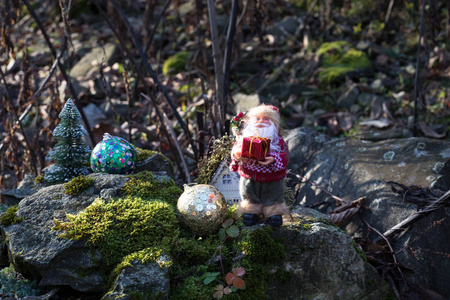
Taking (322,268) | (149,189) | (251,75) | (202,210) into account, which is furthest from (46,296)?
(251,75)

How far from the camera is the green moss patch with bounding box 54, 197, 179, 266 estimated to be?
2518mm

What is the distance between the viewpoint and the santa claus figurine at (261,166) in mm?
2627

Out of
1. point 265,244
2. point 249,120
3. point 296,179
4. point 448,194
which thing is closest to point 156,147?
point 296,179

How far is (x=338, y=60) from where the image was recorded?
699 cm

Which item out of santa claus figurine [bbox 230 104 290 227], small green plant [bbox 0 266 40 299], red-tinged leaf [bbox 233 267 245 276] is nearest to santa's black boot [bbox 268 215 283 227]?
santa claus figurine [bbox 230 104 290 227]

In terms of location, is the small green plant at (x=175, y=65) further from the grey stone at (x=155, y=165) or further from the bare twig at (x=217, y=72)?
the grey stone at (x=155, y=165)

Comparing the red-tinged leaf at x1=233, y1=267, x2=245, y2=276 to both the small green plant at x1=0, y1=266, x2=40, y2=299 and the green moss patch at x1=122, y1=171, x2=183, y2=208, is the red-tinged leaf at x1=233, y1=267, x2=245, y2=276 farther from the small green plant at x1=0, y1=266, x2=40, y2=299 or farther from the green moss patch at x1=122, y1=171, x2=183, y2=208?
the small green plant at x1=0, y1=266, x2=40, y2=299

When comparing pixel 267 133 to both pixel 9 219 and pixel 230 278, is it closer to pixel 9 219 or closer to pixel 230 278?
pixel 230 278

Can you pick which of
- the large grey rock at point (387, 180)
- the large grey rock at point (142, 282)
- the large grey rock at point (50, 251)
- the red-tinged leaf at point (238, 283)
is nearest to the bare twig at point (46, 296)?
the large grey rock at point (50, 251)

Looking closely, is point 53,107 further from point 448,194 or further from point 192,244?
point 448,194

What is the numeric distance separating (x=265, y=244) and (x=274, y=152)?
1.99 feet

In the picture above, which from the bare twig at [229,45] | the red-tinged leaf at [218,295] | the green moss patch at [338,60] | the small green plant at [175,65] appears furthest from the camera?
the small green plant at [175,65]

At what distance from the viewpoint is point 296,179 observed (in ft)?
13.6

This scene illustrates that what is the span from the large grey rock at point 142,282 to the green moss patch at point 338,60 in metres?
5.05
